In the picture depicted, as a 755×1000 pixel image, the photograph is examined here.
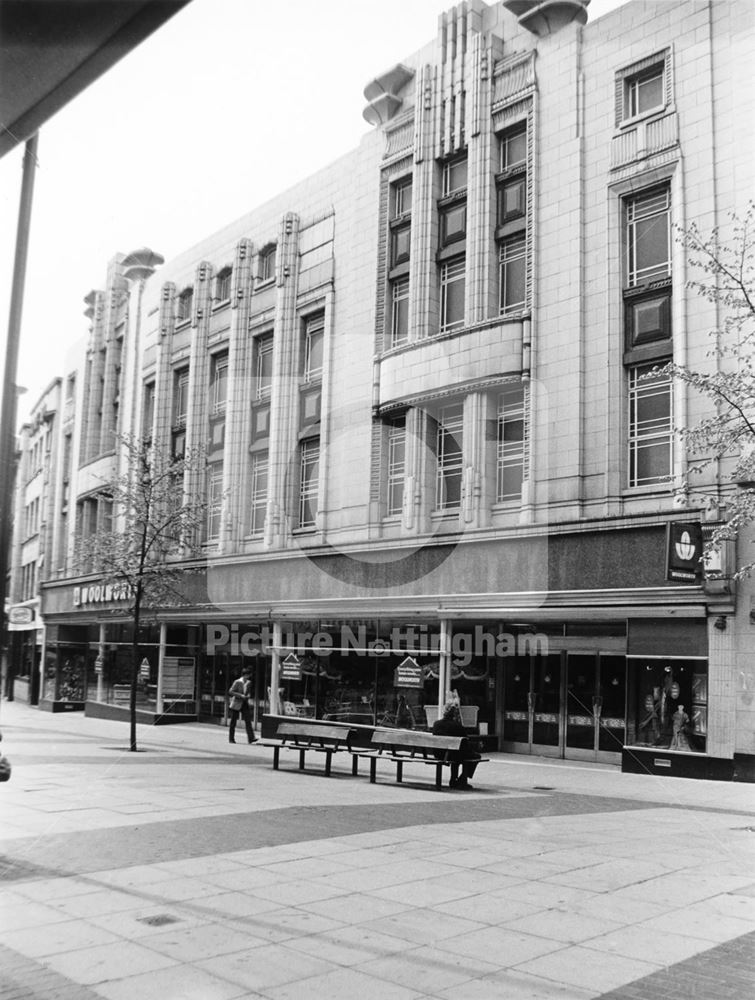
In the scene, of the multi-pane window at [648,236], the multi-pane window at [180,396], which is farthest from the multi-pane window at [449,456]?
the multi-pane window at [180,396]

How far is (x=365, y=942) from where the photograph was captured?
21.8 feet

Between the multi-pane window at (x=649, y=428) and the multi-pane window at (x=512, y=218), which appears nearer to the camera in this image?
the multi-pane window at (x=649, y=428)

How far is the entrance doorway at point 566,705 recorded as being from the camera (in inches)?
792

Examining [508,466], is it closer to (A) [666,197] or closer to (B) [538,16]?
(A) [666,197]

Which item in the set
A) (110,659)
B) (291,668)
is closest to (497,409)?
(291,668)

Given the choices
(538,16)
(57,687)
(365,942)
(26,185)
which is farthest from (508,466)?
(57,687)

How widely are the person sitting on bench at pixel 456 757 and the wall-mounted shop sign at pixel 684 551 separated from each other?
4.62 meters

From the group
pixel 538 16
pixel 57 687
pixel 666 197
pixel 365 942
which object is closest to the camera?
pixel 365 942

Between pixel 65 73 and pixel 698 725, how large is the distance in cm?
1656

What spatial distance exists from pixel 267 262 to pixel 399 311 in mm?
7158

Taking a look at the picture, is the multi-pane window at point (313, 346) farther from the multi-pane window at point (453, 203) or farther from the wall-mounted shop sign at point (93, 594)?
the wall-mounted shop sign at point (93, 594)

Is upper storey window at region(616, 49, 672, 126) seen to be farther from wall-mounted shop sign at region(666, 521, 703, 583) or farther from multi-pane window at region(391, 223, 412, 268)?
wall-mounted shop sign at region(666, 521, 703, 583)

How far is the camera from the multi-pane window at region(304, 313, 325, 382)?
28531mm

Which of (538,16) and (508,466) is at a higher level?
(538,16)
